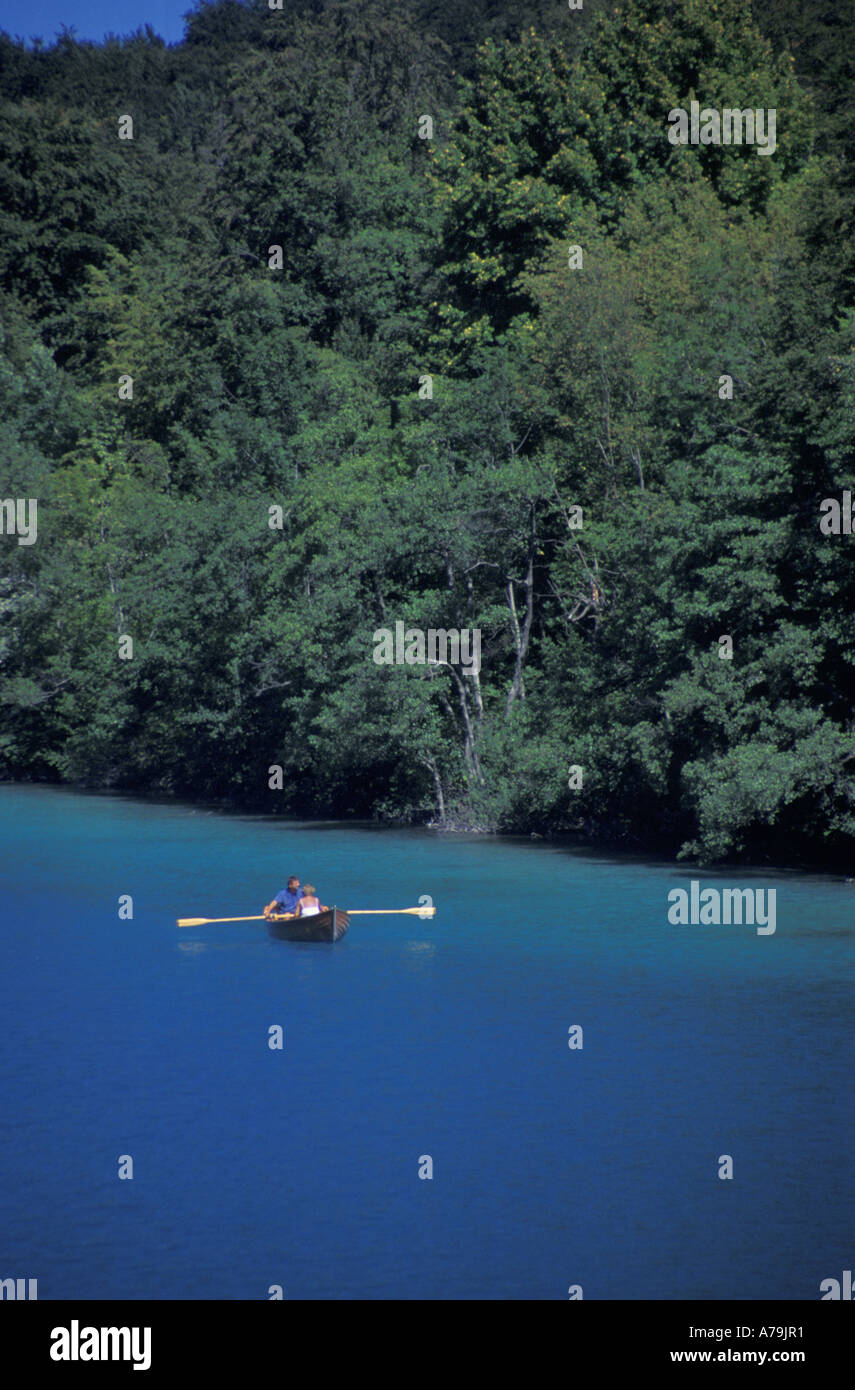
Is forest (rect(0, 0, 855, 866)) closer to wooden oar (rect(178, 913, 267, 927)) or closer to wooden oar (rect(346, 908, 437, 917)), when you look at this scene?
wooden oar (rect(346, 908, 437, 917))

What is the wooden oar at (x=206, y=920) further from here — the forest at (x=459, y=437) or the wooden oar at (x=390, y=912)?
the forest at (x=459, y=437)

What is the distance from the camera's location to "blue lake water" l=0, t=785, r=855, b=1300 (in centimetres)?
1330

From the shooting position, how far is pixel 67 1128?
1675cm

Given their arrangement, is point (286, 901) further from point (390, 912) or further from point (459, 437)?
point (459, 437)

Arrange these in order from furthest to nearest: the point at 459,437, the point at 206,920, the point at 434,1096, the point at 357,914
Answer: the point at 459,437, the point at 357,914, the point at 206,920, the point at 434,1096

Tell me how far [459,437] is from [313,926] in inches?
759

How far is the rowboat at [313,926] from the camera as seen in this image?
1020 inches

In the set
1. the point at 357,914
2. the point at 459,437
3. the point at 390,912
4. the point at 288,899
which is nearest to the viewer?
the point at 288,899

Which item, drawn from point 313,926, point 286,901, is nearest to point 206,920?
point 286,901

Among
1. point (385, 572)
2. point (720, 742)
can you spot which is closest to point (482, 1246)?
point (720, 742)

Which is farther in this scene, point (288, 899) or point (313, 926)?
point (288, 899)

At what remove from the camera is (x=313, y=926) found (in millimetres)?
26156

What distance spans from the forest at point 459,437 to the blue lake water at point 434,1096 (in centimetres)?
564
